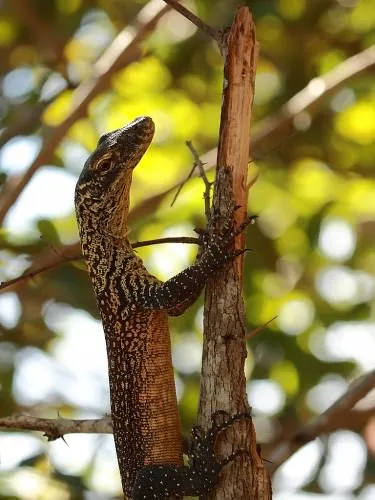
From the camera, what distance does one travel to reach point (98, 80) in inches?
283

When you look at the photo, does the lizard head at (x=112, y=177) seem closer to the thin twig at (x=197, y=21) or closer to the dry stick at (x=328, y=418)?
the thin twig at (x=197, y=21)

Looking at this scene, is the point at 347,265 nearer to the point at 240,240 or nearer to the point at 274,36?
the point at 274,36

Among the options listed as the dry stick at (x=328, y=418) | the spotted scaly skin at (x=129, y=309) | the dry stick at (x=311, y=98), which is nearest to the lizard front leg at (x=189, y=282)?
the spotted scaly skin at (x=129, y=309)

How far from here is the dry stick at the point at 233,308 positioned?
4.82 meters

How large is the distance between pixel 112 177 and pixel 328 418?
2.06 m

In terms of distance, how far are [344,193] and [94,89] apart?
3.54m

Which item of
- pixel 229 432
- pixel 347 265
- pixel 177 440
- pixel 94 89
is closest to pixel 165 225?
pixel 94 89

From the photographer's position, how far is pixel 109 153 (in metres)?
6.04

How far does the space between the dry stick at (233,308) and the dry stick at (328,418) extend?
1.25 meters

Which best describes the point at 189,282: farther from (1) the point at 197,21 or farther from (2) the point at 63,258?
(1) the point at 197,21

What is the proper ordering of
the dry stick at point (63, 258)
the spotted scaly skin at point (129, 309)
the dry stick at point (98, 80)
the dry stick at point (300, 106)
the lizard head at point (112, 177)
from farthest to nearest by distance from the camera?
1. the dry stick at point (300, 106)
2. the dry stick at point (98, 80)
3. the lizard head at point (112, 177)
4. the spotted scaly skin at point (129, 309)
5. the dry stick at point (63, 258)

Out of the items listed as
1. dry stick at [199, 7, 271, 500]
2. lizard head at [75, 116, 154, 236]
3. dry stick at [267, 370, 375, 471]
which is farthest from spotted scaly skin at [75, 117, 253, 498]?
dry stick at [267, 370, 375, 471]

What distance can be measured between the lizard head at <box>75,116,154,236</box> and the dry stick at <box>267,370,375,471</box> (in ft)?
5.76

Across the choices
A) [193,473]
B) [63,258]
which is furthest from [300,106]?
[193,473]
